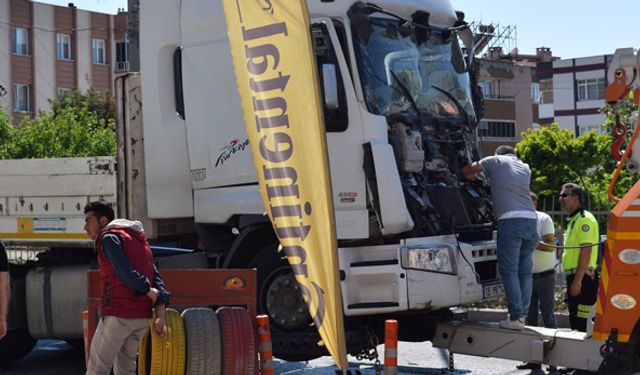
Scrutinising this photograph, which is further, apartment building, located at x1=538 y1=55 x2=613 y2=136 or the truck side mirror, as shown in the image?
apartment building, located at x1=538 y1=55 x2=613 y2=136

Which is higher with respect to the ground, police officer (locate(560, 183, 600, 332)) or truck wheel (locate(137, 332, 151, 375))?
police officer (locate(560, 183, 600, 332))

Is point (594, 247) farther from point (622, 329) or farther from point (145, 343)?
point (145, 343)

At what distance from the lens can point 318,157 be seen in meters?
6.99

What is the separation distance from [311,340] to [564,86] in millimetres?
68018

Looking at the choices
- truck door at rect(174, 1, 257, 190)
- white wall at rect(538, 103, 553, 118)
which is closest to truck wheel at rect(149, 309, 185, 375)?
truck door at rect(174, 1, 257, 190)

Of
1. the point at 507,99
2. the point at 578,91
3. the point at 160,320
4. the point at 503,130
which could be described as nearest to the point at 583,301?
the point at 160,320

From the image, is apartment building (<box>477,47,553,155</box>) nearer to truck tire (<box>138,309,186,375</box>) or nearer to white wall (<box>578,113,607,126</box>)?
white wall (<box>578,113,607,126</box>)

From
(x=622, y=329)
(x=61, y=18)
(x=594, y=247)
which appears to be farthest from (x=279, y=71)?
(x=61, y=18)

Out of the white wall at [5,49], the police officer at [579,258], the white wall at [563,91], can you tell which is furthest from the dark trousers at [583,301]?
the white wall at [563,91]

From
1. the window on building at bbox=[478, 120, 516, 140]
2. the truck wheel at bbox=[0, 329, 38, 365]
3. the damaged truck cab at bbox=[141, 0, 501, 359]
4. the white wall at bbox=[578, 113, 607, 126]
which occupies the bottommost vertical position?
the truck wheel at bbox=[0, 329, 38, 365]

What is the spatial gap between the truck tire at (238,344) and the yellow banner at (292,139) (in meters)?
1.05

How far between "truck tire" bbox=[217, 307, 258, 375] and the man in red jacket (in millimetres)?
760

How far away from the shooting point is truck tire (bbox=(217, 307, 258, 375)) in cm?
812

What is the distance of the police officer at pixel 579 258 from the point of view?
997 cm
